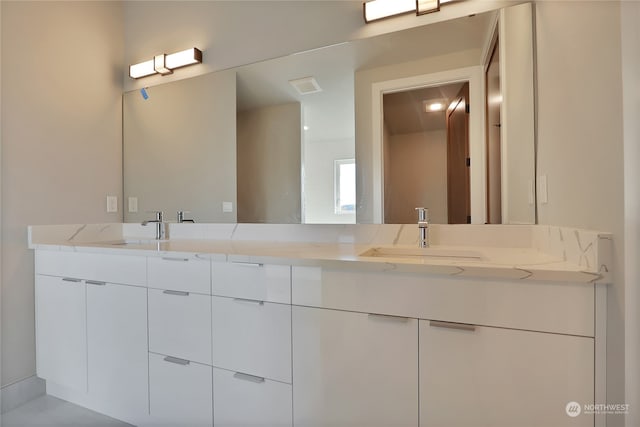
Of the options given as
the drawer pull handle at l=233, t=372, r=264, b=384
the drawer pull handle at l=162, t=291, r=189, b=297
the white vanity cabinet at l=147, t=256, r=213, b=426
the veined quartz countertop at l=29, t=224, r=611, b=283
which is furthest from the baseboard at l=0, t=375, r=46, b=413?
the drawer pull handle at l=233, t=372, r=264, b=384

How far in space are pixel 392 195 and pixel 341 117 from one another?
19.1 inches

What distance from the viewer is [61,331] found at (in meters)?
1.64

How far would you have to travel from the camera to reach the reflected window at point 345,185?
1614 millimetres

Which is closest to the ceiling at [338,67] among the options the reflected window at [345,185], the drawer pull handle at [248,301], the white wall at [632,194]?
the reflected window at [345,185]

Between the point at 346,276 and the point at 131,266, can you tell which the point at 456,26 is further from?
the point at 131,266

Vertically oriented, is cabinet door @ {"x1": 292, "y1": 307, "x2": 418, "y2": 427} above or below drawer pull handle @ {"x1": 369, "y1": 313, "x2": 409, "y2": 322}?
below

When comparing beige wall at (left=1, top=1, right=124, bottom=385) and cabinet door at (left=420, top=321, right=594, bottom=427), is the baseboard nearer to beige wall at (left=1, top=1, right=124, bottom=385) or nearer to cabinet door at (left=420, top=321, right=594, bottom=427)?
beige wall at (left=1, top=1, right=124, bottom=385)

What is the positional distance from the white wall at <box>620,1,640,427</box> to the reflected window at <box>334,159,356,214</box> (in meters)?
1.04

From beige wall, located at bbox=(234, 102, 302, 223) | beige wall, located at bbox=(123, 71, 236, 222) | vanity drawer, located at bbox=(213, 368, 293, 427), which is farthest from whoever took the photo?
beige wall, located at bbox=(123, 71, 236, 222)

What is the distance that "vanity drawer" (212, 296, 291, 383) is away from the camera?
1.12m

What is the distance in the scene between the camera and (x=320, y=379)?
107 cm

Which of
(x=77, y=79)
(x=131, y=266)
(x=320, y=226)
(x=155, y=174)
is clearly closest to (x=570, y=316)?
(x=320, y=226)

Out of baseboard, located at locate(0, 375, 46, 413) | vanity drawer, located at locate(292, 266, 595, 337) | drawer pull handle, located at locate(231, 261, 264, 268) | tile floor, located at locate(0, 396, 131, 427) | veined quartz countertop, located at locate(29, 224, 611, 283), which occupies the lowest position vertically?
tile floor, located at locate(0, 396, 131, 427)

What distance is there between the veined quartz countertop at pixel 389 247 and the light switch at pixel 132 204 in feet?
0.44
